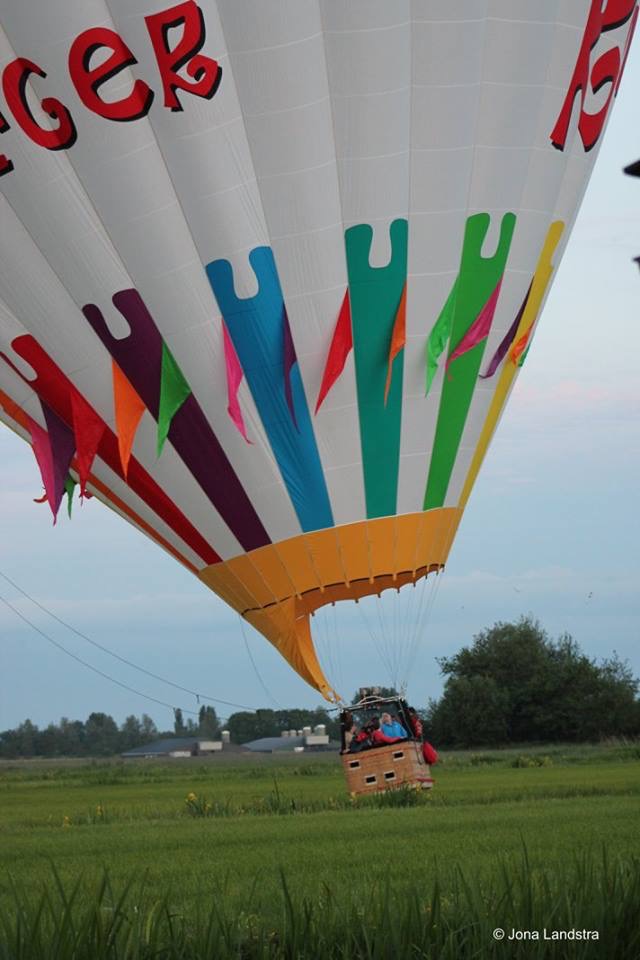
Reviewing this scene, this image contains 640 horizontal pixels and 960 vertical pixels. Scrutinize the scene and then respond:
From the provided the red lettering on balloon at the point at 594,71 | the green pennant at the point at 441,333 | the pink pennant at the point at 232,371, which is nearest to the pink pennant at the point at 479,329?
the green pennant at the point at 441,333

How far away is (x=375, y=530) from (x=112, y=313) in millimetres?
3512

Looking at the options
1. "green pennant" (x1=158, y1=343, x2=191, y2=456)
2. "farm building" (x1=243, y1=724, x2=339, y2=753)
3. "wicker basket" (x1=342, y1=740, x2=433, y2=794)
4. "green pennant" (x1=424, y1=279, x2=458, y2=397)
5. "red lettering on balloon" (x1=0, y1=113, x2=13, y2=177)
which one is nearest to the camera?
"red lettering on balloon" (x1=0, y1=113, x2=13, y2=177)

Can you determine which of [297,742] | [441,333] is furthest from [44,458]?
[297,742]

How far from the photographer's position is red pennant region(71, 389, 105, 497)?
49.5 feet

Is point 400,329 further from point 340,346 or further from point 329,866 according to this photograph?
point 329,866

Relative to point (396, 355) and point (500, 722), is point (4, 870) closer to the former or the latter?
point (396, 355)

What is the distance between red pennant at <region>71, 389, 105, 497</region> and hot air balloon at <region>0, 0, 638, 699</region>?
0.08 ft

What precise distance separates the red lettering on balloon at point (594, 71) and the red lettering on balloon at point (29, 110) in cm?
506

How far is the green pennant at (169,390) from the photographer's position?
1470 cm

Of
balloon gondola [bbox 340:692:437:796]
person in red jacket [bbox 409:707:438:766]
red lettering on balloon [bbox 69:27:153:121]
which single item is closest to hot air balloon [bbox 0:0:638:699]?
red lettering on balloon [bbox 69:27:153:121]

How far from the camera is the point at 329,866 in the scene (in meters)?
10.1

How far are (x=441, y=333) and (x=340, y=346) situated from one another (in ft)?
3.79

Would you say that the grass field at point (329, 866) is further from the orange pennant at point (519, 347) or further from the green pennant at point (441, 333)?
the orange pennant at point (519, 347)

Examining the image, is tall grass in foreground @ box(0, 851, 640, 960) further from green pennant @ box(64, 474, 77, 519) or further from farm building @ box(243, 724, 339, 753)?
farm building @ box(243, 724, 339, 753)
